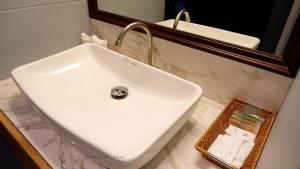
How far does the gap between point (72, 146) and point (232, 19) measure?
0.66m

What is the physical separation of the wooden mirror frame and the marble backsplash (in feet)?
0.06

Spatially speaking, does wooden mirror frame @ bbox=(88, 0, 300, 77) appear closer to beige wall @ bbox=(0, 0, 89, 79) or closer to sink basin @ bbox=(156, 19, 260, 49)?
sink basin @ bbox=(156, 19, 260, 49)

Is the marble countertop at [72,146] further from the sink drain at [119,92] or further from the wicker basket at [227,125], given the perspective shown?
the sink drain at [119,92]

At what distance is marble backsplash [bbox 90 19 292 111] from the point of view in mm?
689

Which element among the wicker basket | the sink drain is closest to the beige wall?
the sink drain

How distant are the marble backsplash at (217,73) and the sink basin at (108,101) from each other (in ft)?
0.43

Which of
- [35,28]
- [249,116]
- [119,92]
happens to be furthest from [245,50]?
[35,28]

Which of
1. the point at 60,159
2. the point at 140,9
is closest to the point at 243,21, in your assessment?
the point at 140,9

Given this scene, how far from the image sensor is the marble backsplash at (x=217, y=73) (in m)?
0.69

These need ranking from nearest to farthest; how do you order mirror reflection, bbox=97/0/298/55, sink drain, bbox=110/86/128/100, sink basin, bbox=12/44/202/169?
1. sink basin, bbox=12/44/202/169
2. mirror reflection, bbox=97/0/298/55
3. sink drain, bbox=110/86/128/100

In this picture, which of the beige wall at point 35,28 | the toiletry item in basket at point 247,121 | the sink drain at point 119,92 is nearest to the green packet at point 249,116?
the toiletry item in basket at point 247,121

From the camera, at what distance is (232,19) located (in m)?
0.72

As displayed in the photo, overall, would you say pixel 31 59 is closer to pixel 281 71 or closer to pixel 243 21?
pixel 243 21

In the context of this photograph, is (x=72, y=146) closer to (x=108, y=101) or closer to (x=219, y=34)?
(x=108, y=101)
